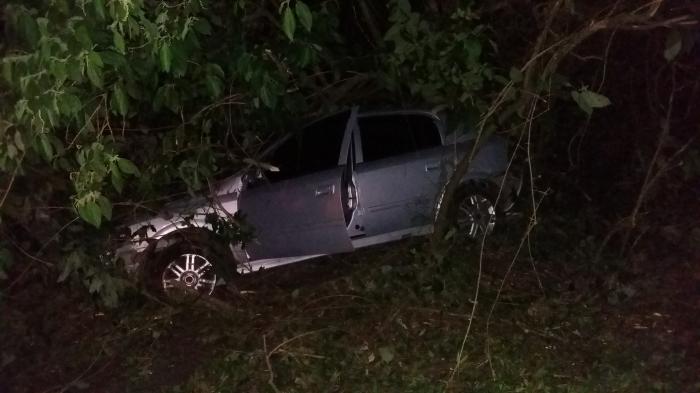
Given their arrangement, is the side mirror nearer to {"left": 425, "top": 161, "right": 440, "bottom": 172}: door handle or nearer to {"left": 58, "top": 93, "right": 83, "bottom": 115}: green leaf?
{"left": 425, "top": 161, "right": 440, "bottom": 172}: door handle

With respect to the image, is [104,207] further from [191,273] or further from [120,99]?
[191,273]

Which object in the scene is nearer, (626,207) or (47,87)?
(47,87)

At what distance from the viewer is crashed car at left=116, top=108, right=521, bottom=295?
8.18 meters

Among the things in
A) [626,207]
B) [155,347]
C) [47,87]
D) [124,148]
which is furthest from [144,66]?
[626,207]

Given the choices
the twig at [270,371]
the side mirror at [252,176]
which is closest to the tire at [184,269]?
the side mirror at [252,176]

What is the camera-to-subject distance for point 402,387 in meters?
5.86

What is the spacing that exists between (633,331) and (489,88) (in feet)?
6.55

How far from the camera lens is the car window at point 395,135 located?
8539mm

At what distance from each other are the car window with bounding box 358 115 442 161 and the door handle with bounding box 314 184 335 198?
1.68 feet

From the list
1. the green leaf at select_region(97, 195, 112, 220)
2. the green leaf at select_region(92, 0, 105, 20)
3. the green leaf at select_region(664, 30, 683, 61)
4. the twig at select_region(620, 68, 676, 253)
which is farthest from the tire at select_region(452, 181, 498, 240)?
the green leaf at select_region(92, 0, 105, 20)

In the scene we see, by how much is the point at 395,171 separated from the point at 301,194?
3.00ft

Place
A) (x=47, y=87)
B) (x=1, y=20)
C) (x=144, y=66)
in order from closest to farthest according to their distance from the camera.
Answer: (x=47, y=87) < (x=144, y=66) < (x=1, y=20)

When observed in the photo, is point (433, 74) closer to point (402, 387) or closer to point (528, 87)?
point (528, 87)

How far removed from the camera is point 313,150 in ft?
27.9
